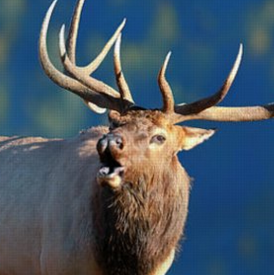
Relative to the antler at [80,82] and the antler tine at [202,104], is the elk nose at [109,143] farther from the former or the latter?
the antler tine at [202,104]

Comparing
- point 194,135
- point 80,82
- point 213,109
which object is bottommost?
point 194,135

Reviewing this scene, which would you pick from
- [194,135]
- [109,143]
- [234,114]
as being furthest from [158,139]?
[234,114]

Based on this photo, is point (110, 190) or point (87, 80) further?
point (87, 80)

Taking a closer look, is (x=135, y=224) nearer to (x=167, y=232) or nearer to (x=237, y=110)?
(x=167, y=232)

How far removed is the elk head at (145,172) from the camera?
25.4 ft

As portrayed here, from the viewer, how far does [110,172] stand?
301 inches

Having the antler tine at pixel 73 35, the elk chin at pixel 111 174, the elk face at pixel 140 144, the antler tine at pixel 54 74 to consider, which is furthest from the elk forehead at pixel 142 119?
the antler tine at pixel 73 35

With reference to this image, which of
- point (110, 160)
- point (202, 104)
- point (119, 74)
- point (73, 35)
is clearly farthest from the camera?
point (73, 35)

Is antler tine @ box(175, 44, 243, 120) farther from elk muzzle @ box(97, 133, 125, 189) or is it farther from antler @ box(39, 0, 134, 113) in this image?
elk muzzle @ box(97, 133, 125, 189)

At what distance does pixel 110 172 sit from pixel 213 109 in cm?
120

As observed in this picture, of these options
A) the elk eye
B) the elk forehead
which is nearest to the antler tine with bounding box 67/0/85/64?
the elk forehead

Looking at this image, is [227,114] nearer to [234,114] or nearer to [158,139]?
[234,114]

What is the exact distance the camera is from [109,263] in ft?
26.5

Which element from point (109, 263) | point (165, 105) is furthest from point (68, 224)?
point (165, 105)
